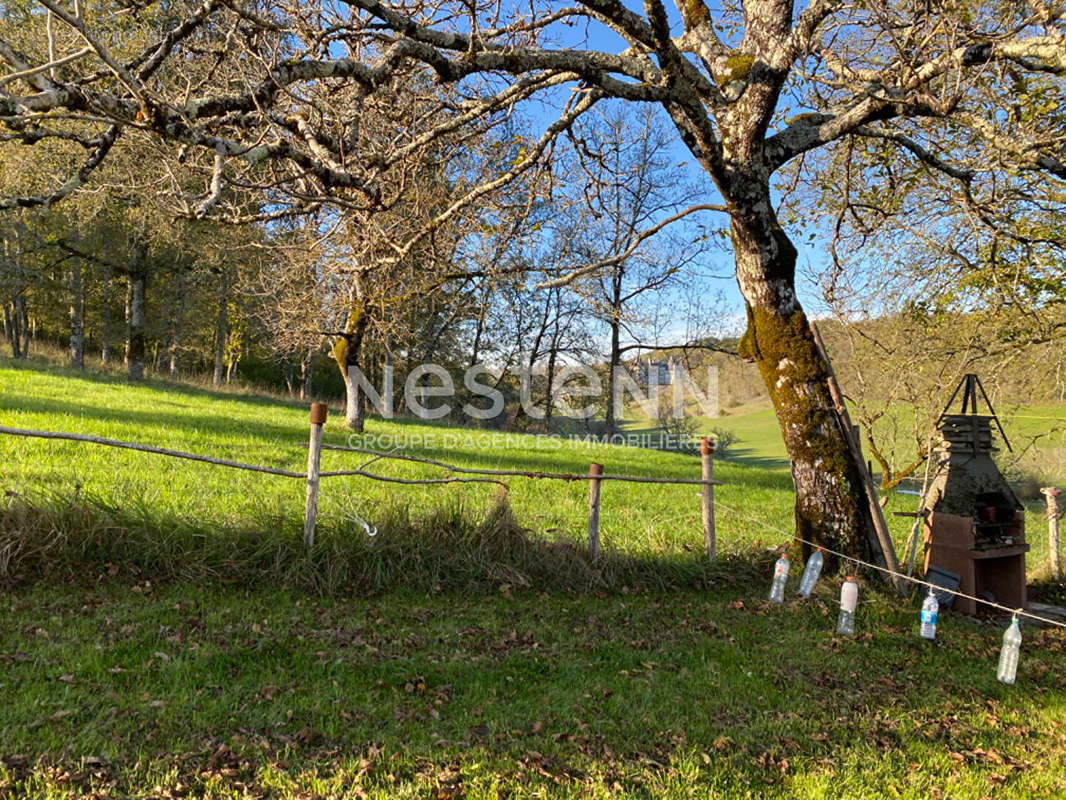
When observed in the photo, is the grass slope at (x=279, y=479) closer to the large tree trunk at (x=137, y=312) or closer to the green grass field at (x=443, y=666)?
the green grass field at (x=443, y=666)

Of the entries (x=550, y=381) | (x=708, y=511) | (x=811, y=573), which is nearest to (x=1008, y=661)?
(x=811, y=573)

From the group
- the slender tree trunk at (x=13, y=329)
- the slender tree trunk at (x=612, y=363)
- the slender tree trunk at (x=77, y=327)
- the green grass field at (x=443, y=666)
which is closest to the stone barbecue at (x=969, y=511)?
the green grass field at (x=443, y=666)

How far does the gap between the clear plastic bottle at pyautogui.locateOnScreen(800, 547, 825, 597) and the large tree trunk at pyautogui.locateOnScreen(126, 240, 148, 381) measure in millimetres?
22220

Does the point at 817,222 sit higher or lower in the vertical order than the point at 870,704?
higher

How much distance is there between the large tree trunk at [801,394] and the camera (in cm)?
646

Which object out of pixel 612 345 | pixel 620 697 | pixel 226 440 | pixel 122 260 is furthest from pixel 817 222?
pixel 122 260

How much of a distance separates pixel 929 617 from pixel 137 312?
24048 millimetres

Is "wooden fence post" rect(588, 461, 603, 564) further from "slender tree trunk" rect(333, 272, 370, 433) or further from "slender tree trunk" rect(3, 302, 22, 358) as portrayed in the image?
"slender tree trunk" rect(3, 302, 22, 358)

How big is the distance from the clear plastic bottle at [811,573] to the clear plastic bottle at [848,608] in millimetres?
534

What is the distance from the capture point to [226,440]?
1103 centimetres

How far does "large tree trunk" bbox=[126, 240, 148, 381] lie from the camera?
2153 centimetres

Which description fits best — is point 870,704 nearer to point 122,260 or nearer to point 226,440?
point 226,440

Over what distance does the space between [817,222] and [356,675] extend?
953 centimetres

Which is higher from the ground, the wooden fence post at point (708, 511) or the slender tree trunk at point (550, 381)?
the slender tree trunk at point (550, 381)
